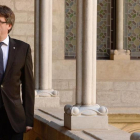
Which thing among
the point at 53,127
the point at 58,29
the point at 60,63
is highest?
the point at 58,29

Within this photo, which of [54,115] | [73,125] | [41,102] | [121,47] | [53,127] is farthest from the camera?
[121,47]

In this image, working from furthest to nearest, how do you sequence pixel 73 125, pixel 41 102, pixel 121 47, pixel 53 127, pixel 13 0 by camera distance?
pixel 121 47
pixel 13 0
pixel 41 102
pixel 53 127
pixel 73 125

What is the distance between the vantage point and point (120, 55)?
8992 millimetres

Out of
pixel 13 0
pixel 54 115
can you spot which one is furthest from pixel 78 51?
pixel 13 0

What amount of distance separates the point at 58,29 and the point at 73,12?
59 cm

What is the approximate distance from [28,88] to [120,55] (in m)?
5.62

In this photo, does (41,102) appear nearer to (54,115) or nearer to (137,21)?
(54,115)

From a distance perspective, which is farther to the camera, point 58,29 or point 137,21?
point 137,21

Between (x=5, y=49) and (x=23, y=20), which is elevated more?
(x=23, y=20)

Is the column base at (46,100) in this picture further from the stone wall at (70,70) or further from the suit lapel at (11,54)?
the suit lapel at (11,54)

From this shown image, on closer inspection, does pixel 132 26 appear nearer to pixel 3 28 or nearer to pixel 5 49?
pixel 5 49

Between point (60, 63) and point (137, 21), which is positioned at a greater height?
point (137, 21)

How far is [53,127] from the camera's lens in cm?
468

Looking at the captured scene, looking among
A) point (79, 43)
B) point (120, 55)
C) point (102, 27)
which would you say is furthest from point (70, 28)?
point (79, 43)
